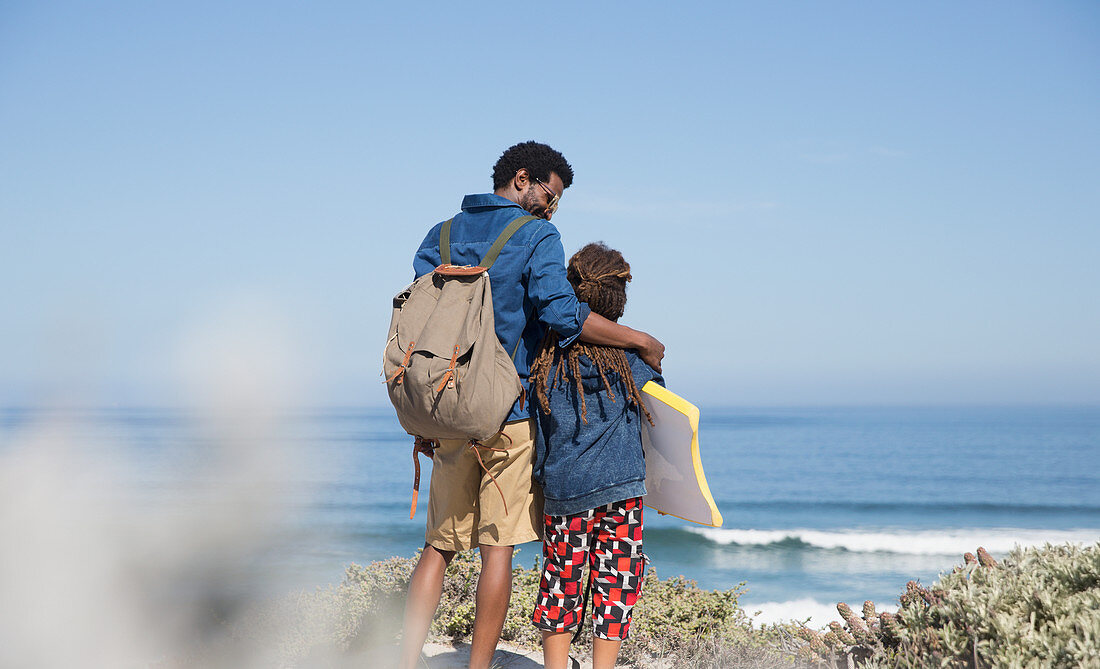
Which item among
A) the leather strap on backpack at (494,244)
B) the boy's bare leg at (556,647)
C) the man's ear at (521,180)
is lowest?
the boy's bare leg at (556,647)

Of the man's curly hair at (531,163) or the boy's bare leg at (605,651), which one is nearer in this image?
the boy's bare leg at (605,651)

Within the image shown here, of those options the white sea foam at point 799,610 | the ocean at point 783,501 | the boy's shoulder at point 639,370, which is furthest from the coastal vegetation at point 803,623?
the white sea foam at point 799,610

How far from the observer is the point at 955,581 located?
272cm

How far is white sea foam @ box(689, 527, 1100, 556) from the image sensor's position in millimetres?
15914

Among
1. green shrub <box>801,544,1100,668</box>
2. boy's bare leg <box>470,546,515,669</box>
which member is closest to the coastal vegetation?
green shrub <box>801,544,1100,668</box>

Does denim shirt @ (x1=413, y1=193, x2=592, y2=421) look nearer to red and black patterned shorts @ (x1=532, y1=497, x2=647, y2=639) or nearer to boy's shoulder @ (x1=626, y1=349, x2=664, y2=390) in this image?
boy's shoulder @ (x1=626, y1=349, x2=664, y2=390)

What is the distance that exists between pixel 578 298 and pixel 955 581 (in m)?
1.79

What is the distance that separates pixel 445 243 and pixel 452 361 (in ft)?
1.98

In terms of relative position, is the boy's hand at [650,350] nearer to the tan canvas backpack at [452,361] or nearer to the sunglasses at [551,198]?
the tan canvas backpack at [452,361]

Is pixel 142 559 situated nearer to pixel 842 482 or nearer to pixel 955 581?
pixel 955 581

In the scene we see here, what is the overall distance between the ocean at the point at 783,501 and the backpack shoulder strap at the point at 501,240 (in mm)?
3378

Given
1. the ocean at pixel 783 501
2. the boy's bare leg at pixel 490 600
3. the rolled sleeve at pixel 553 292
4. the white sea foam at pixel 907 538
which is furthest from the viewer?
the white sea foam at pixel 907 538

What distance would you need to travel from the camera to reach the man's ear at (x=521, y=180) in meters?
2.95

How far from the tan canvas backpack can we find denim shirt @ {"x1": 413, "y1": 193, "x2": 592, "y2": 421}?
0.07 meters
